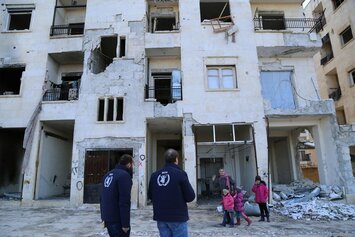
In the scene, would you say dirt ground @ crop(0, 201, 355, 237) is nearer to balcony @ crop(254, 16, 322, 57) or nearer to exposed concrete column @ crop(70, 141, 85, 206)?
exposed concrete column @ crop(70, 141, 85, 206)

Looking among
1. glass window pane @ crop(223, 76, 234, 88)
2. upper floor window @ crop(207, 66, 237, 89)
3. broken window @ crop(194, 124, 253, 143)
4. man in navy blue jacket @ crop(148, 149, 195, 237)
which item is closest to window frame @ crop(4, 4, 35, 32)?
upper floor window @ crop(207, 66, 237, 89)

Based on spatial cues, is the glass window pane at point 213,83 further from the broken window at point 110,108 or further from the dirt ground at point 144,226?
the dirt ground at point 144,226

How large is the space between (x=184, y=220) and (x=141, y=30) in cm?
1326

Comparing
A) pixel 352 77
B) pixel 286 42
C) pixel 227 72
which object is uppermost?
pixel 286 42

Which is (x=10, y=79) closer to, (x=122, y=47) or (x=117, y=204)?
(x=122, y=47)

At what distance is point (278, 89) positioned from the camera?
14.9 m

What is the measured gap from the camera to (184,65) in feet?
47.4

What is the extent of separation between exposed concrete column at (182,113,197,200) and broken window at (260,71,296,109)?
4453 millimetres

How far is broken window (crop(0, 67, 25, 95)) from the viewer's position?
15.6 meters

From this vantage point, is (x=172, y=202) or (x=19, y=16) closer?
(x=172, y=202)

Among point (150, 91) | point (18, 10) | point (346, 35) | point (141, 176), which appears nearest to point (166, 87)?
point (150, 91)

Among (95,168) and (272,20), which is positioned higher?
(272,20)

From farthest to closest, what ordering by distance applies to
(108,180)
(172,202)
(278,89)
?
(278,89) < (108,180) < (172,202)

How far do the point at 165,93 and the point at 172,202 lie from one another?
12.9 metres
